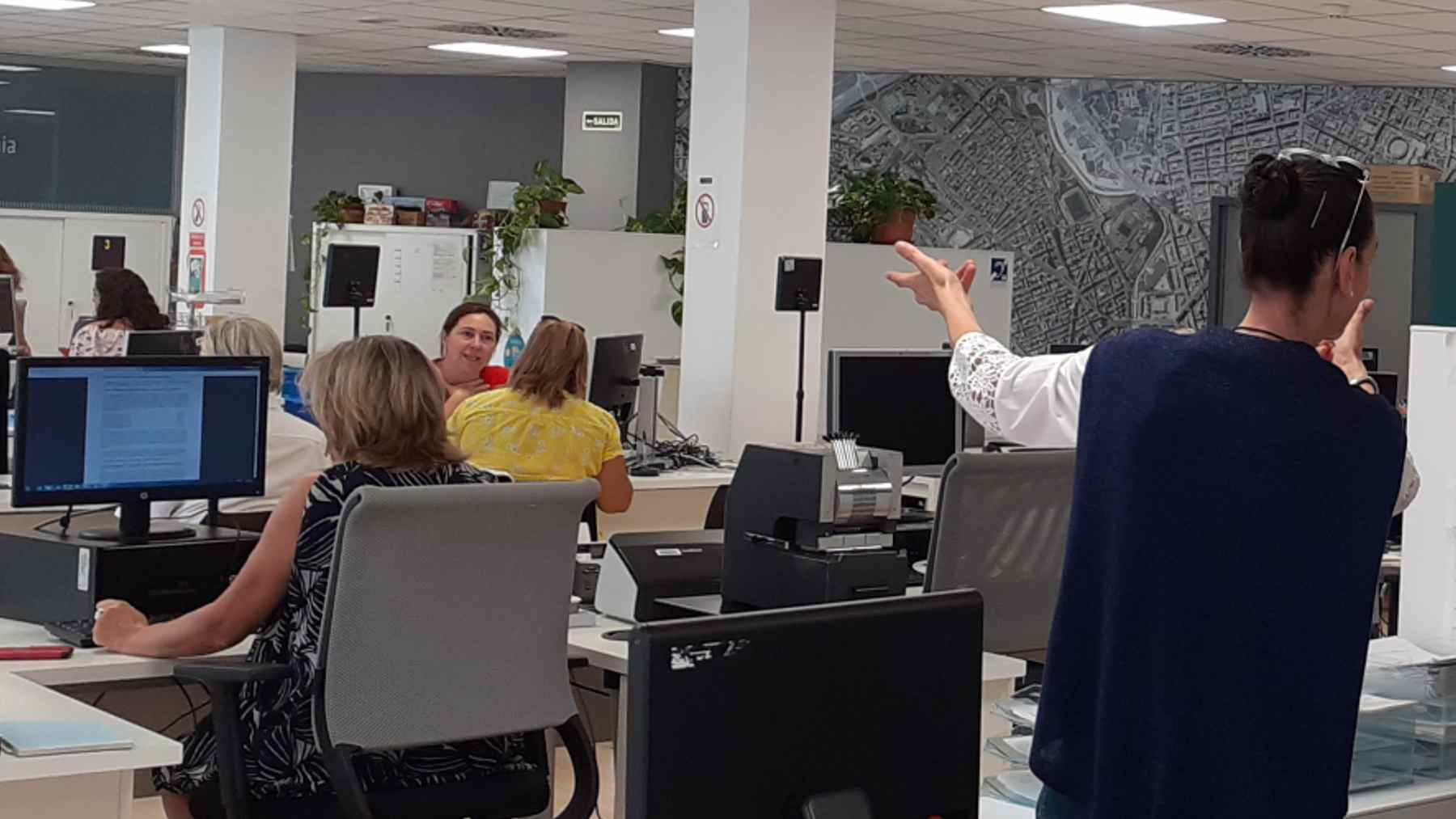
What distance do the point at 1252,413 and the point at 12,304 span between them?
7.69 metres

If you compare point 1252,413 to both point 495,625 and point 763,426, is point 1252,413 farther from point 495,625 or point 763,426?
point 763,426

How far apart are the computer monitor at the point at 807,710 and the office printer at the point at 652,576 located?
2.67m

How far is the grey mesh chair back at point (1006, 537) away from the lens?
13.7ft

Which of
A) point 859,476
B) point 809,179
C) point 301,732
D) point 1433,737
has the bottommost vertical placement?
point 301,732

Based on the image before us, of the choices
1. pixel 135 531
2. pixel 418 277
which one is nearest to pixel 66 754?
pixel 135 531

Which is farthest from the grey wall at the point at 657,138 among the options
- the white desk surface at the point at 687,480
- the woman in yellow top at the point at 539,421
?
the woman in yellow top at the point at 539,421

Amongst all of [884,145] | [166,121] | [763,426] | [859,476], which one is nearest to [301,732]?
[859,476]

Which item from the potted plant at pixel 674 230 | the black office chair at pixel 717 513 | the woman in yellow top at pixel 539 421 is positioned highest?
the potted plant at pixel 674 230

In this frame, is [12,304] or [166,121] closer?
[12,304]

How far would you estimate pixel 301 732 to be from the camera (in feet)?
11.6

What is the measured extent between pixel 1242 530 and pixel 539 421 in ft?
14.3

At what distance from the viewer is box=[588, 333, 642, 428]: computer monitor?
7.70 meters

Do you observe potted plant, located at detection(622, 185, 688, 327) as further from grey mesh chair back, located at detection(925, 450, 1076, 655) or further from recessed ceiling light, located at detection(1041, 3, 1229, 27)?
grey mesh chair back, located at detection(925, 450, 1076, 655)

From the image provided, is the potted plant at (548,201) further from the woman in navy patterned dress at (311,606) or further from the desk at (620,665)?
the woman in navy patterned dress at (311,606)
